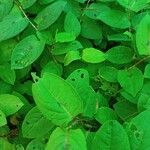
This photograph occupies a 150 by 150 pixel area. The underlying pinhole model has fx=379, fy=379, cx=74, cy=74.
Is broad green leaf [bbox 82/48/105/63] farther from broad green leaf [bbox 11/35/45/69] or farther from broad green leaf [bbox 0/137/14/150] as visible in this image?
broad green leaf [bbox 0/137/14/150]

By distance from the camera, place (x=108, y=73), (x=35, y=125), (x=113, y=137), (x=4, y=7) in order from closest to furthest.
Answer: (x=113, y=137), (x=35, y=125), (x=108, y=73), (x=4, y=7)

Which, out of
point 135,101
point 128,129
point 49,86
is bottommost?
point 135,101

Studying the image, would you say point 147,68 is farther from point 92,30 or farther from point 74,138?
point 74,138

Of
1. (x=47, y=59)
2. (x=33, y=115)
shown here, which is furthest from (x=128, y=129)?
(x=47, y=59)

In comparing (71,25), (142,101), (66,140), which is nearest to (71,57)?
(71,25)

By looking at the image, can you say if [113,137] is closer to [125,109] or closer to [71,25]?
[125,109]

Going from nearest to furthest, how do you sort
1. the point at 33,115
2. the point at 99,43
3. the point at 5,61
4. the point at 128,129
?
the point at 128,129 → the point at 33,115 → the point at 5,61 → the point at 99,43

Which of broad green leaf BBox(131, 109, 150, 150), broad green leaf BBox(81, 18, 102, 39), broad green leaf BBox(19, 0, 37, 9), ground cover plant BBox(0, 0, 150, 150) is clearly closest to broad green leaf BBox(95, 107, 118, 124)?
ground cover plant BBox(0, 0, 150, 150)
